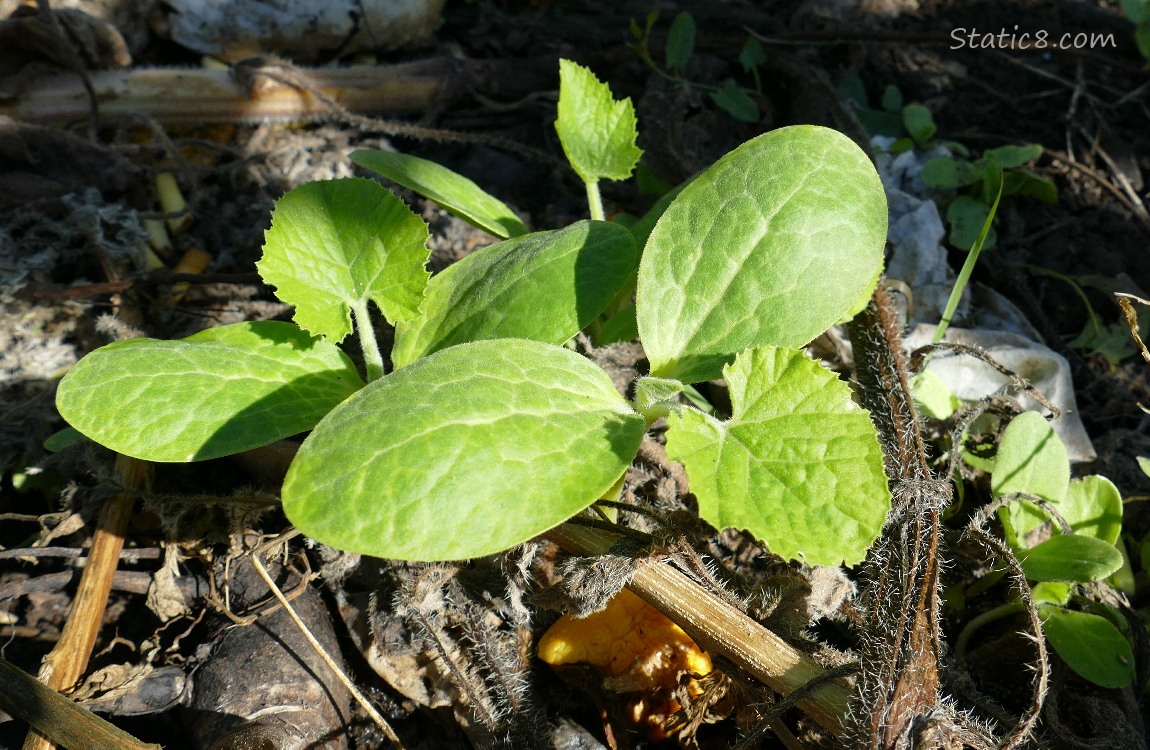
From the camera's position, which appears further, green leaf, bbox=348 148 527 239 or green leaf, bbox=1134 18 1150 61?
green leaf, bbox=1134 18 1150 61

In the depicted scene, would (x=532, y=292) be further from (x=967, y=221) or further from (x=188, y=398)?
(x=967, y=221)

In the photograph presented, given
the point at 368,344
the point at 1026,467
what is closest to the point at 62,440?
the point at 368,344

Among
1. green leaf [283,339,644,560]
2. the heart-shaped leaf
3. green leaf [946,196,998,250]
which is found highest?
green leaf [283,339,644,560]

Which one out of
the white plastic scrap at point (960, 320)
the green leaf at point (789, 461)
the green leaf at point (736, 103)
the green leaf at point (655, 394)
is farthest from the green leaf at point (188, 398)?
the green leaf at point (736, 103)

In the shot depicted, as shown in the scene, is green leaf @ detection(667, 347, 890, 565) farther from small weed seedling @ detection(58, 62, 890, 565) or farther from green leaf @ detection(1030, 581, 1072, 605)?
green leaf @ detection(1030, 581, 1072, 605)

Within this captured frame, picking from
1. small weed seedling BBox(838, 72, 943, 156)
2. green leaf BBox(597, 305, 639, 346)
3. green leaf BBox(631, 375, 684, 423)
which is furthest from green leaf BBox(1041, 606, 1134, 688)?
small weed seedling BBox(838, 72, 943, 156)

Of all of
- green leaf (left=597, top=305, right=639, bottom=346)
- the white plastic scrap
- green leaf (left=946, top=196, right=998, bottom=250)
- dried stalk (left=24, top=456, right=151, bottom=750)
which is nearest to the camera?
dried stalk (left=24, top=456, right=151, bottom=750)

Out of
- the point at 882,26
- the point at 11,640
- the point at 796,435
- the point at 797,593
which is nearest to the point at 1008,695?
the point at 797,593

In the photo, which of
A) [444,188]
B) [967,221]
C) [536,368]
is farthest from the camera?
[967,221]
